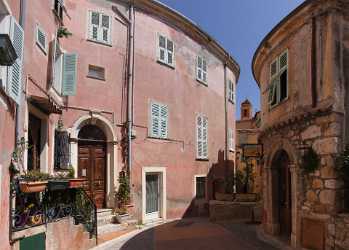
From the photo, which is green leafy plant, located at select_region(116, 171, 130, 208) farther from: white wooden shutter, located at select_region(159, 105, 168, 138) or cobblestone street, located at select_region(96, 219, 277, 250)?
white wooden shutter, located at select_region(159, 105, 168, 138)

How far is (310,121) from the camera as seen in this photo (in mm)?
8883

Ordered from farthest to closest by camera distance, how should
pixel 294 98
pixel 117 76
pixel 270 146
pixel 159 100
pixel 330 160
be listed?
pixel 159 100, pixel 117 76, pixel 270 146, pixel 294 98, pixel 330 160

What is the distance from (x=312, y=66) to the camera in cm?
897

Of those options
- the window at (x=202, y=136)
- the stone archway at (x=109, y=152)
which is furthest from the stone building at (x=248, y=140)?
the stone archway at (x=109, y=152)

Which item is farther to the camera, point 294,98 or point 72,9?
point 72,9

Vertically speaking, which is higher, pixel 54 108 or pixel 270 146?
pixel 54 108

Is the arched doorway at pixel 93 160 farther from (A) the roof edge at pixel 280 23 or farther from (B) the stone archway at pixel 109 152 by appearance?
(A) the roof edge at pixel 280 23

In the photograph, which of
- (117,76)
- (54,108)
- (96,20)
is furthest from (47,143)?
(96,20)

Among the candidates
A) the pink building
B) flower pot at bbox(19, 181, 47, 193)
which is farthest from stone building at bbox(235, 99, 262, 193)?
flower pot at bbox(19, 181, 47, 193)

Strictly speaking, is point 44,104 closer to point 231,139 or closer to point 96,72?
point 96,72

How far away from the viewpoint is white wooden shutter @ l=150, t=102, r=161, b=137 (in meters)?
14.6

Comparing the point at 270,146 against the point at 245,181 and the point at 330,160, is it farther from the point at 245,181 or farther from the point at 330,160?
the point at 245,181

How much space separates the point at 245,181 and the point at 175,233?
955 cm

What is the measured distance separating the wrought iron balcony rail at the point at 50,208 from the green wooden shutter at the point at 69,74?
313cm
